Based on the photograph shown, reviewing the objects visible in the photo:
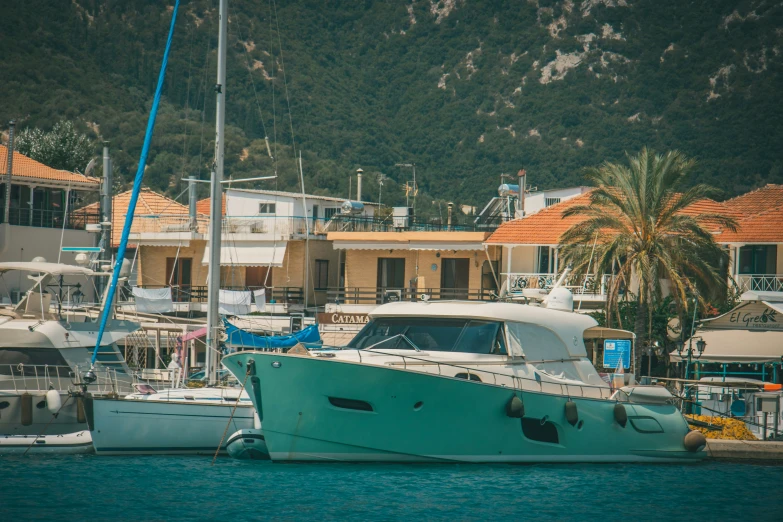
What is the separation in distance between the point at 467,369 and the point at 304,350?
122 inches

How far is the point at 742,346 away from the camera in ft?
94.2

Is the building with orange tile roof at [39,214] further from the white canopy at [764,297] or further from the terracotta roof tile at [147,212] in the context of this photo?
the white canopy at [764,297]

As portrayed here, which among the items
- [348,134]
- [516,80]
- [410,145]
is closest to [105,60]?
[348,134]

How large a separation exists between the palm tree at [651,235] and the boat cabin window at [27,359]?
15521mm

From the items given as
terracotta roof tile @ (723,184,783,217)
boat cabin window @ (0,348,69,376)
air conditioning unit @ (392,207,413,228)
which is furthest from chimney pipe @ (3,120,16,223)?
terracotta roof tile @ (723,184,783,217)

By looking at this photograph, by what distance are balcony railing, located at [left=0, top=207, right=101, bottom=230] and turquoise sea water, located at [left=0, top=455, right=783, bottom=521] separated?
2225 cm

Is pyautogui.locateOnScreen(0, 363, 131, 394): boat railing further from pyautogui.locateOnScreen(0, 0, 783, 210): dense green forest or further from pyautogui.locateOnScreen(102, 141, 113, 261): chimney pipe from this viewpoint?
pyautogui.locateOnScreen(0, 0, 783, 210): dense green forest

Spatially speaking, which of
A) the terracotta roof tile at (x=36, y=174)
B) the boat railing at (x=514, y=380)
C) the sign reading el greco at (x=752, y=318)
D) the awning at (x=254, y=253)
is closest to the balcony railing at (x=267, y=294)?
the awning at (x=254, y=253)

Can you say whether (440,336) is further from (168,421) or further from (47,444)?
(47,444)

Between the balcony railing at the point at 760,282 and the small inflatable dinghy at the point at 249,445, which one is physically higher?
the balcony railing at the point at 760,282

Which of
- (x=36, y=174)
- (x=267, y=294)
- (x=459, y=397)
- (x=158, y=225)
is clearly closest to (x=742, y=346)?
(x=459, y=397)

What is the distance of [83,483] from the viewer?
18.5 meters

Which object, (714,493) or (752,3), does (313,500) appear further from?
(752,3)

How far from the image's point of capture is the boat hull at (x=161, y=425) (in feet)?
68.1
